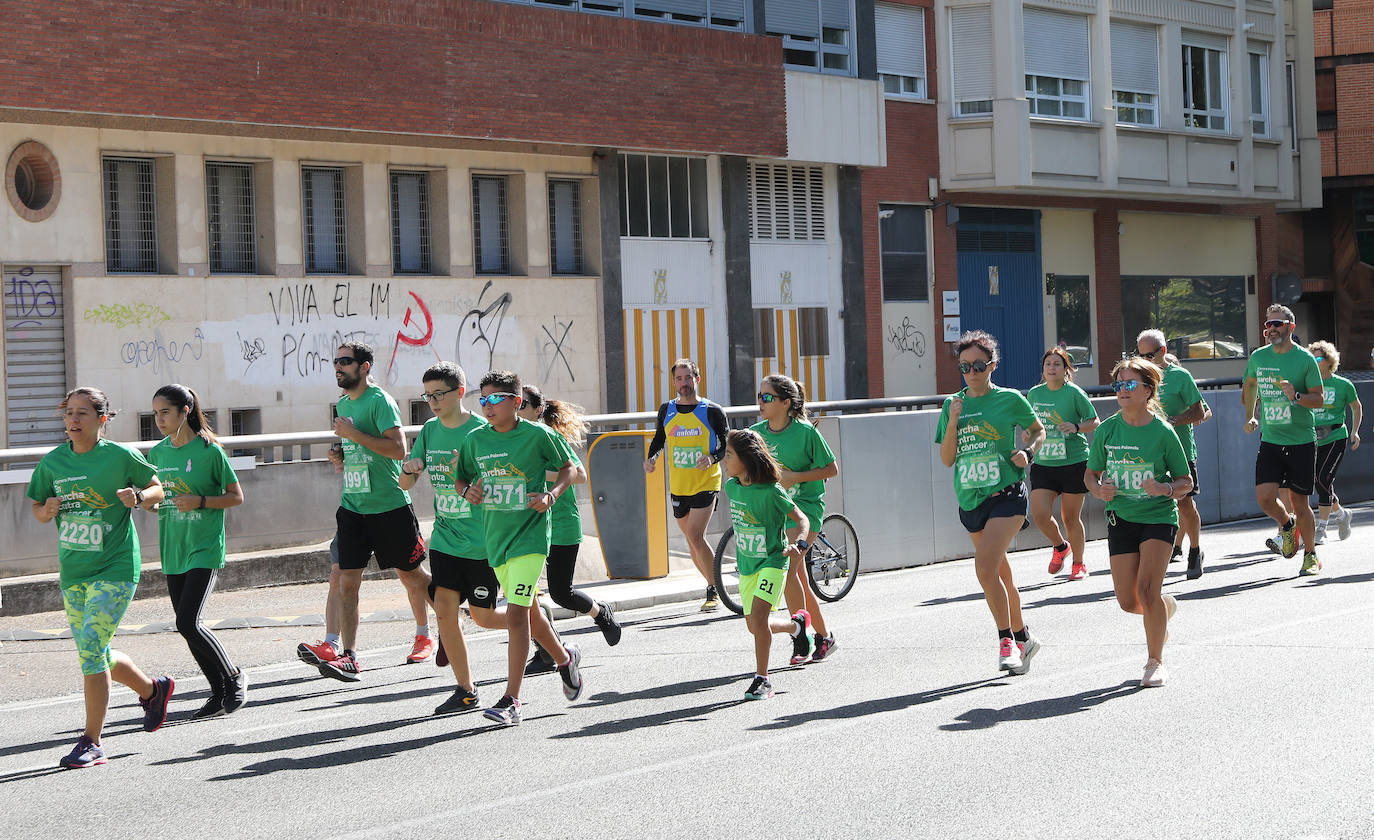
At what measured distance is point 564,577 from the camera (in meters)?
9.41

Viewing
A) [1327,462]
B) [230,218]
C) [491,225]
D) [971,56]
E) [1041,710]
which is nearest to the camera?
[1041,710]

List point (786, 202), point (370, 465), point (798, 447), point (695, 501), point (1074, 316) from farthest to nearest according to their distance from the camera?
1. point (1074, 316)
2. point (786, 202)
3. point (695, 501)
4. point (798, 447)
5. point (370, 465)

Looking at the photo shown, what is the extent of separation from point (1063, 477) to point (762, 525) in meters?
5.43

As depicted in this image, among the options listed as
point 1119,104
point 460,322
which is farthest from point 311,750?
point 1119,104

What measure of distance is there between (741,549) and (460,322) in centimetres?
1593

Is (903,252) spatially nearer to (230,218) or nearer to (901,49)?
(901,49)

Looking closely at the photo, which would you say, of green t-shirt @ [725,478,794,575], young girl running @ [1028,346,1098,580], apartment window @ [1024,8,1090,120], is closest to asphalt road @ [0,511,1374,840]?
green t-shirt @ [725,478,794,575]

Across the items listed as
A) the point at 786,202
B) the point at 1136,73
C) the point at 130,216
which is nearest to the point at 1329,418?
the point at 130,216

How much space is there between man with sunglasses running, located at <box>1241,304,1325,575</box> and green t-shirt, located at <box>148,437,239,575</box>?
28.3ft

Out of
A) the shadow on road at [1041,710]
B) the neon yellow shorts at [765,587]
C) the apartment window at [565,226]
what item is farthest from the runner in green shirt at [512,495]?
the apartment window at [565,226]

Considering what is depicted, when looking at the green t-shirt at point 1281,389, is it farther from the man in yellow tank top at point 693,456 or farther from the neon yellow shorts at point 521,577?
the neon yellow shorts at point 521,577

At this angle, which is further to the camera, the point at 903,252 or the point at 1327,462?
the point at 903,252

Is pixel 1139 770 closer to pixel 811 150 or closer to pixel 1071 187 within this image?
pixel 811 150

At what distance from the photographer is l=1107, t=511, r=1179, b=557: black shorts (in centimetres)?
866
